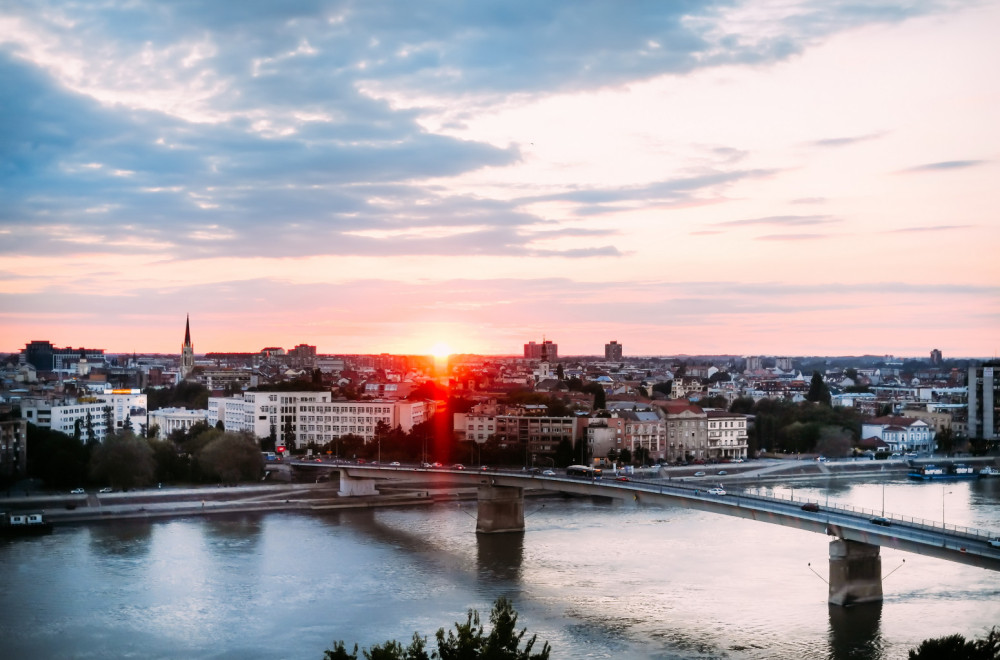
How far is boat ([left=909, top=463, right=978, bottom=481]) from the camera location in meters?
29.5

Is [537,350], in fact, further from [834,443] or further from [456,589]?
[456,589]

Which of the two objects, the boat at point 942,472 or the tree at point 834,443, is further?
the tree at point 834,443

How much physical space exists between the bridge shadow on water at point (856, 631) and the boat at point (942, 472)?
17.3 meters

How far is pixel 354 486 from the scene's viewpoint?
24.5 metres

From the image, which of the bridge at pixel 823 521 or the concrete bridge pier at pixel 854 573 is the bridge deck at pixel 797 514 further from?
the concrete bridge pier at pixel 854 573

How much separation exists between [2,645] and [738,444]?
25.8 metres

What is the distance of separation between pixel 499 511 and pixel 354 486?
Result: 209 inches

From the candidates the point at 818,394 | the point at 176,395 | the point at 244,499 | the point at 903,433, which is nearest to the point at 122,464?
the point at 244,499

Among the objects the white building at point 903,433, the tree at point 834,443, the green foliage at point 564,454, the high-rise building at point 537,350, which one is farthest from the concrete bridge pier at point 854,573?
the high-rise building at point 537,350

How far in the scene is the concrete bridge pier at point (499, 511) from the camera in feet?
65.4

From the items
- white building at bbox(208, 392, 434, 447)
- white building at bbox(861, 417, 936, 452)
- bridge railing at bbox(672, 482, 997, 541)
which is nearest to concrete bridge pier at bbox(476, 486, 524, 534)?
bridge railing at bbox(672, 482, 997, 541)

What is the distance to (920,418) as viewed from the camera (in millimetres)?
40188

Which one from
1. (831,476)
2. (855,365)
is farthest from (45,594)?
(855,365)

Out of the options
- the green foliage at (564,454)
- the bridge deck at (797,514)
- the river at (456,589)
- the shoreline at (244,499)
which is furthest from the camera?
the green foliage at (564,454)
